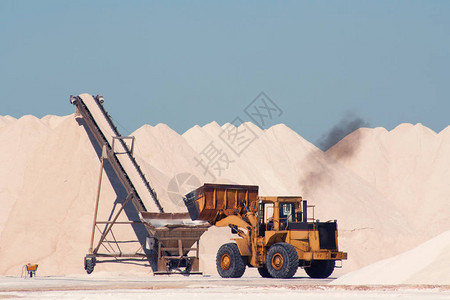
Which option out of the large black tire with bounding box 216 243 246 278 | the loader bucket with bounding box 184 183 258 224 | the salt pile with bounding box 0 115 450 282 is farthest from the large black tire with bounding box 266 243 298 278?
the salt pile with bounding box 0 115 450 282

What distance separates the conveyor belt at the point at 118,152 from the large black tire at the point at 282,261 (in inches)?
430

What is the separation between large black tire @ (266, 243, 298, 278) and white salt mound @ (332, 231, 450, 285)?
343 cm

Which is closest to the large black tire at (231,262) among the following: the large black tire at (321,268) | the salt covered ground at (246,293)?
the large black tire at (321,268)

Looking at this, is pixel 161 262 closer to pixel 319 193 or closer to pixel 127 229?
pixel 127 229

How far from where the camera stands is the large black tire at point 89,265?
3387 centimetres

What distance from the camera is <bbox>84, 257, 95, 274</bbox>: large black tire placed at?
111 ft

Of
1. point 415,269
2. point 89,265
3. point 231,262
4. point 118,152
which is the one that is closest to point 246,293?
point 415,269

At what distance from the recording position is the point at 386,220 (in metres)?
64.5

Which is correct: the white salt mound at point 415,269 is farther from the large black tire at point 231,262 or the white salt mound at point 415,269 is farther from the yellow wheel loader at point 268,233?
the large black tire at point 231,262

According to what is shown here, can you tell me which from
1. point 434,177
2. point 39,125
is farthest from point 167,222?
point 434,177

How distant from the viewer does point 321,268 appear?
28.1 m

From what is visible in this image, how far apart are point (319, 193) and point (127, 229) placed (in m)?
33.1

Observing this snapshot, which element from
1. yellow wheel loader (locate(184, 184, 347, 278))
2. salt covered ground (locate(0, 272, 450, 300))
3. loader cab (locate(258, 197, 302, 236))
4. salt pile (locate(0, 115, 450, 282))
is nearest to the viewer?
salt covered ground (locate(0, 272, 450, 300))

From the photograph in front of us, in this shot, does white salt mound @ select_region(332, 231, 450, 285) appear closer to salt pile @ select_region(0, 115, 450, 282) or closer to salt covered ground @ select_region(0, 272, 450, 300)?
salt covered ground @ select_region(0, 272, 450, 300)
